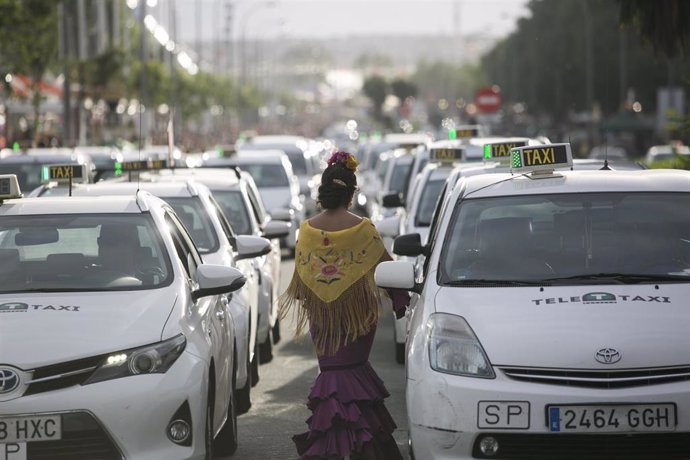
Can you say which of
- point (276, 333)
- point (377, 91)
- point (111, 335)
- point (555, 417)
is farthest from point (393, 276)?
point (377, 91)

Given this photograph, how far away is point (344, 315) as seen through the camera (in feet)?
25.3

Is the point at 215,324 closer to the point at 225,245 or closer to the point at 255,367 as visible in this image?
the point at 225,245

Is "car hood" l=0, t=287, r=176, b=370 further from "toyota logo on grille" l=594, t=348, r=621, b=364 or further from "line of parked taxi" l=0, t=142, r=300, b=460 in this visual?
"toyota logo on grille" l=594, t=348, r=621, b=364

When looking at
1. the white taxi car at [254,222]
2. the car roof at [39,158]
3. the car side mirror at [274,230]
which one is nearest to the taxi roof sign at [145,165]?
the white taxi car at [254,222]

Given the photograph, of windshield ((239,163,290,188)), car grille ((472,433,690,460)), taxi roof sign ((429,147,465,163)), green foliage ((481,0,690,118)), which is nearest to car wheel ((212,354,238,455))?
car grille ((472,433,690,460))

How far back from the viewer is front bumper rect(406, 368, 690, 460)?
22.8ft

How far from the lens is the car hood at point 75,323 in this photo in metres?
7.21

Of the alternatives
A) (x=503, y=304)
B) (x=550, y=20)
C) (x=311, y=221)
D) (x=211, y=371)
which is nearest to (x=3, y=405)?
(x=211, y=371)

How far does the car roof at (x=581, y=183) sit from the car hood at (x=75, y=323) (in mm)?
1760

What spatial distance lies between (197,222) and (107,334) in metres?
4.95

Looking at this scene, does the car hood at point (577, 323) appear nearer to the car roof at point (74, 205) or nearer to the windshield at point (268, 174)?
the car roof at point (74, 205)

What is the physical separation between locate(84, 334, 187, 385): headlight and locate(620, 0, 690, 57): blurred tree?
9813mm

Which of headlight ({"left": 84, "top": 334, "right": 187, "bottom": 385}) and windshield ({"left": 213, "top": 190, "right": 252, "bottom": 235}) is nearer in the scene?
headlight ({"left": 84, "top": 334, "right": 187, "bottom": 385})

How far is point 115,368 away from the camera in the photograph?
724cm
